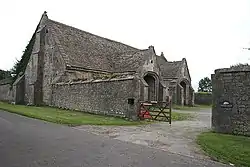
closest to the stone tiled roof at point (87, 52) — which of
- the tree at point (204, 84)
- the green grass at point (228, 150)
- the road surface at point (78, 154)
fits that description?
the road surface at point (78, 154)

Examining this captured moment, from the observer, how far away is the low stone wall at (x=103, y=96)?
1941 centimetres

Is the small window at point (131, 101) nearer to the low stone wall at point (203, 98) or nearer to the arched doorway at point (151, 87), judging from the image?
the arched doorway at point (151, 87)

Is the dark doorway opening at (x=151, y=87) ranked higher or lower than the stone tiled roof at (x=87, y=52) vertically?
lower

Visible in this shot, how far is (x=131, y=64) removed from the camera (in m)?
33.1

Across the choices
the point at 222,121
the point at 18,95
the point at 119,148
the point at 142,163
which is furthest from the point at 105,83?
the point at 18,95

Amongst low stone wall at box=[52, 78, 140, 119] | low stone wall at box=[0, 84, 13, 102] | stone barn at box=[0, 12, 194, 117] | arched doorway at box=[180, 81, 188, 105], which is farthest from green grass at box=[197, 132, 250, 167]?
low stone wall at box=[0, 84, 13, 102]

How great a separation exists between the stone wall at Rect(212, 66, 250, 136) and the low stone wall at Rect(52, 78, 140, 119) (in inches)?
253

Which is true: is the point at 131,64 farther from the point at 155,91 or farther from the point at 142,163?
the point at 142,163

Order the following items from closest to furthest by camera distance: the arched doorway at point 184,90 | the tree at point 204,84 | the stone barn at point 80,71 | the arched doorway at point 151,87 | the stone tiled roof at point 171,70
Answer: the stone barn at point 80,71 → the arched doorway at point 151,87 → the stone tiled roof at point 171,70 → the arched doorway at point 184,90 → the tree at point 204,84

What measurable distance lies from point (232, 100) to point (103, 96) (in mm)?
11328

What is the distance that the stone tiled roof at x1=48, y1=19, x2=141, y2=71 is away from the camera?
102ft

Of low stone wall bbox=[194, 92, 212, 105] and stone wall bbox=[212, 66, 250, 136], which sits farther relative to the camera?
low stone wall bbox=[194, 92, 212, 105]

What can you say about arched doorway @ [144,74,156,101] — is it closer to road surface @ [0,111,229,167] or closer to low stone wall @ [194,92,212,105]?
road surface @ [0,111,229,167]

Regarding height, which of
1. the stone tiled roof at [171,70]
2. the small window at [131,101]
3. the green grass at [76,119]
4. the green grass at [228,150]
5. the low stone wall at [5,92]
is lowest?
the green grass at [228,150]
